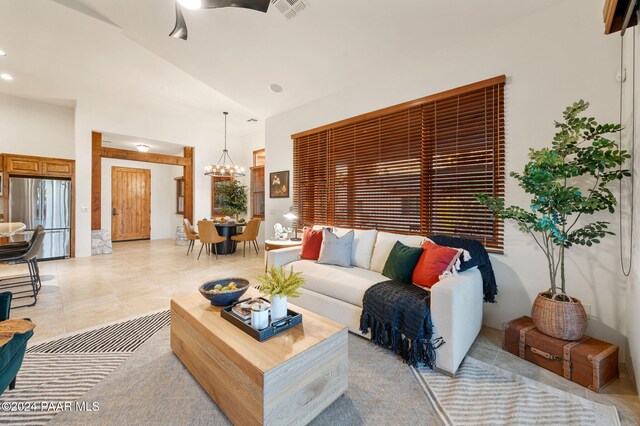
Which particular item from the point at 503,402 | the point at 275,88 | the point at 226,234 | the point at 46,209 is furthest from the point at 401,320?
the point at 46,209

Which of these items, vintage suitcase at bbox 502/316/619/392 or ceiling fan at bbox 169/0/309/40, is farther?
ceiling fan at bbox 169/0/309/40

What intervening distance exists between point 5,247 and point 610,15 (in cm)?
646

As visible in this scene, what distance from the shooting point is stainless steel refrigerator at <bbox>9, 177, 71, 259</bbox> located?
5.24 metres

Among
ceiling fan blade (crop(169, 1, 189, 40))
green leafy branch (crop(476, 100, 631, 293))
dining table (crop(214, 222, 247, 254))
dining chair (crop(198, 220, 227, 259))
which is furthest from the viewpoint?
dining table (crop(214, 222, 247, 254))

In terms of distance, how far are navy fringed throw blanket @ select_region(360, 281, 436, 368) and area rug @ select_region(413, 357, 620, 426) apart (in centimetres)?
16

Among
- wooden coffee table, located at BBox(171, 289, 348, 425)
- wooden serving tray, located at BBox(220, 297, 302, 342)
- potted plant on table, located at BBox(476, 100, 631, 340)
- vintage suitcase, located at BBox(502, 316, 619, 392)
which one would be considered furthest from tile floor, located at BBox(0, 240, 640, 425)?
wooden serving tray, located at BBox(220, 297, 302, 342)

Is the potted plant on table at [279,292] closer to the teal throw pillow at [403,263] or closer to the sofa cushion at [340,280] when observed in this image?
the sofa cushion at [340,280]

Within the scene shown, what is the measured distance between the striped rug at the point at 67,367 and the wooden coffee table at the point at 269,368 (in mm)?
707

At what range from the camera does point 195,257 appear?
239 inches

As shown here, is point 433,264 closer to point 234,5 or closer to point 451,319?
point 451,319

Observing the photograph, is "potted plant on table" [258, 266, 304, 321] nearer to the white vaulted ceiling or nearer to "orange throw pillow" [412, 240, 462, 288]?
"orange throw pillow" [412, 240, 462, 288]

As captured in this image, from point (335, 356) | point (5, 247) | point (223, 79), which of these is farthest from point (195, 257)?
point (335, 356)

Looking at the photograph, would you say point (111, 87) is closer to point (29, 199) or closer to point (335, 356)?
point (29, 199)

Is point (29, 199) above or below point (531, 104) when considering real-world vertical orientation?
below
